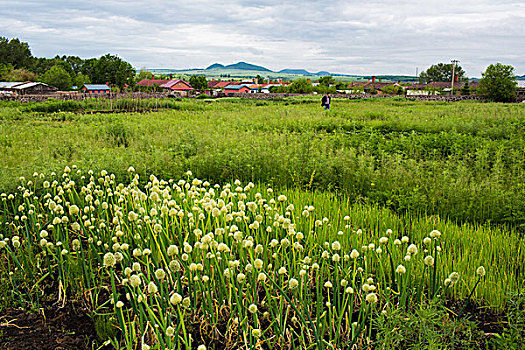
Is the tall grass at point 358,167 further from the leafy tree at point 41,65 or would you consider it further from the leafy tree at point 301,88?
the leafy tree at point 41,65

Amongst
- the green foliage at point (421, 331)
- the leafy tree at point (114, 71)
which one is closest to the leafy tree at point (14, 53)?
the leafy tree at point (114, 71)

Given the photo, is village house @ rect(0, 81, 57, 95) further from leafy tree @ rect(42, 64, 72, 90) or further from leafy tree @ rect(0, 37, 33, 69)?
leafy tree @ rect(0, 37, 33, 69)

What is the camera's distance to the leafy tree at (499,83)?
58.2 m

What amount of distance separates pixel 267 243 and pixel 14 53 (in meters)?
112

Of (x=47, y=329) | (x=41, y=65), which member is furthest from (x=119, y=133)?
(x=41, y=65)

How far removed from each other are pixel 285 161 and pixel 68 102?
979 inches

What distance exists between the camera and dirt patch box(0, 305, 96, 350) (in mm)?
2832

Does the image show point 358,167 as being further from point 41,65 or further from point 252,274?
point 41,65

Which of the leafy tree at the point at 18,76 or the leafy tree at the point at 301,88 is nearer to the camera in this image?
the leafy tree at the point at 18,76

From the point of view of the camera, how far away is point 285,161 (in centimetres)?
759

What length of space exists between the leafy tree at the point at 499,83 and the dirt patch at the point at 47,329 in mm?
66822

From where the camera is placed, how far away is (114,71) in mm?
90938

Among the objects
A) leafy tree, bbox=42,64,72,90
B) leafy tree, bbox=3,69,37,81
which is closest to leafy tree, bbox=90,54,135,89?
leafy tree, bbox=42,64,72,90

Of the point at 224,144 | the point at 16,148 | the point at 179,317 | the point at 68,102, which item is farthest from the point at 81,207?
the point at 68,102
